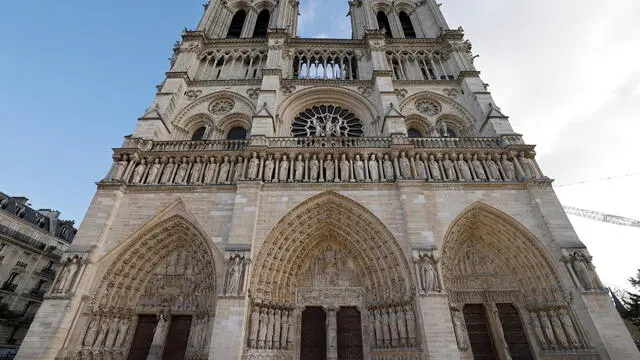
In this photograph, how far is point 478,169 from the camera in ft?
31.3

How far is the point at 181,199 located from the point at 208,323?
3.57m

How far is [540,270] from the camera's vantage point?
8047 millimetres

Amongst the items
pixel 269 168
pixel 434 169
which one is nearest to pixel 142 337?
pixel 269 168

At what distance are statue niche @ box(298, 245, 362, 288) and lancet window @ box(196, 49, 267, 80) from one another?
28.7ft

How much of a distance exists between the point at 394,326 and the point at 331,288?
6.42ft

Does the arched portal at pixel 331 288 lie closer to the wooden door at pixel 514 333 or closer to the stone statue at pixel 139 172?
the wooden door at pixel 514 333

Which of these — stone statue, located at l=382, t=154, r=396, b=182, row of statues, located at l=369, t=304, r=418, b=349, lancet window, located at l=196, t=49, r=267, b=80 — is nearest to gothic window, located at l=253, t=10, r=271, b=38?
lancet window, located at l=196, t=49, r=267, b=80

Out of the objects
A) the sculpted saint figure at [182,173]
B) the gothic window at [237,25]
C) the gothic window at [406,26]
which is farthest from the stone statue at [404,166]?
the gothic window at [237,25]

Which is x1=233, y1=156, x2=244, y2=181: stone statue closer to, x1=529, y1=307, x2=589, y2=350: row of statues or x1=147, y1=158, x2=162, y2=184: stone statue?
x1=147, y1=158, x2=162, y2=184: stone statue

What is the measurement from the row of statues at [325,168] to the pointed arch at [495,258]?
54.8 inches

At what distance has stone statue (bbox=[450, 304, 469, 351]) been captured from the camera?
742 cm

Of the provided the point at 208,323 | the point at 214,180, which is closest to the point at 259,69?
the point at 214,180

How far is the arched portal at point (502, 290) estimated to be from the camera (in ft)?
24.6

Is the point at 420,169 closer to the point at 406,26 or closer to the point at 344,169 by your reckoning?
the point at 344,169
